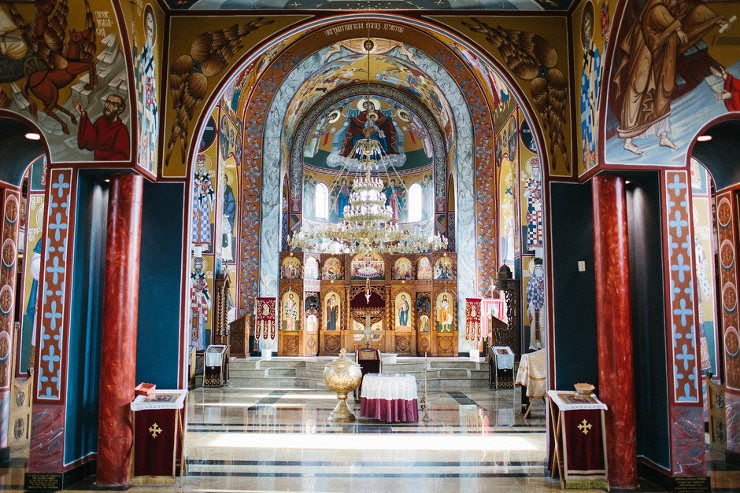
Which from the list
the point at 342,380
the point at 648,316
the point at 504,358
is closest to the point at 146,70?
the point at 342,380

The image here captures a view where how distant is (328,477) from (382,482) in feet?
2.09

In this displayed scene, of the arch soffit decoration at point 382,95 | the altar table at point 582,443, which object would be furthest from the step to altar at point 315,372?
the altar table at point 582,443

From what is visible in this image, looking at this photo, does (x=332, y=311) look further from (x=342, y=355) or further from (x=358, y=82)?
(x=342, y=355)

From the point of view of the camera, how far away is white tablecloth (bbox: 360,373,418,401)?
10133mm

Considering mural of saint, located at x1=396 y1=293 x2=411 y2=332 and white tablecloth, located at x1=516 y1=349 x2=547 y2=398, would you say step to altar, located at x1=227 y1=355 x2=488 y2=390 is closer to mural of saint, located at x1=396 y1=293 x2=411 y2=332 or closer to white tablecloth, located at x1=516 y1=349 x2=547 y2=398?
mural of saint, located at x1=396 y1=293 x2=411 y2=332

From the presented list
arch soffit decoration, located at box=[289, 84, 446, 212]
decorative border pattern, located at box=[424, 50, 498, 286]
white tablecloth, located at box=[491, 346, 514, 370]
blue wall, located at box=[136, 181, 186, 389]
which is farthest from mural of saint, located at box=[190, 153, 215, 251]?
blue wall, located at box=[136, 181, 186, 389]

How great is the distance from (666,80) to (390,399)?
21.1ft

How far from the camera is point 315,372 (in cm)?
1597

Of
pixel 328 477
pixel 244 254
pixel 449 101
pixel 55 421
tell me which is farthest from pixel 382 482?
pixel 449 101

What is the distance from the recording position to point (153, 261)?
24.2 feet

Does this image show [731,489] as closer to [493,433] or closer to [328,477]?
[493,433]

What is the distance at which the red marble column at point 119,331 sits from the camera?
645 cm

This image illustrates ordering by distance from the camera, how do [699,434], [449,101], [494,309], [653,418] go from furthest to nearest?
[449,101] < [494,309] < [653,418] < [699,434]

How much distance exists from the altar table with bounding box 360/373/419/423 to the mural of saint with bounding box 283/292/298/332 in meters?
8.90
